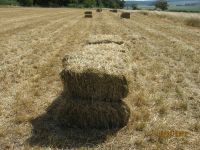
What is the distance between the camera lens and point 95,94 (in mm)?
6605

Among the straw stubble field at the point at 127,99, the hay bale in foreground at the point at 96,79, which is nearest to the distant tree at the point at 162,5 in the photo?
the straw stubble field at the point at 127,99

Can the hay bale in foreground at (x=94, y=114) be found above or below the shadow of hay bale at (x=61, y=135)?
above

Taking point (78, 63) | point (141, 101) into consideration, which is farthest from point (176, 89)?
point (78, 63)

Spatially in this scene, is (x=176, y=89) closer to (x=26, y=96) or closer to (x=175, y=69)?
(x=175, y=69)

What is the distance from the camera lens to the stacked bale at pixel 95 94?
654cm

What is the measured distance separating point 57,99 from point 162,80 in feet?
10.2

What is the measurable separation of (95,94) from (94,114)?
346 mm
